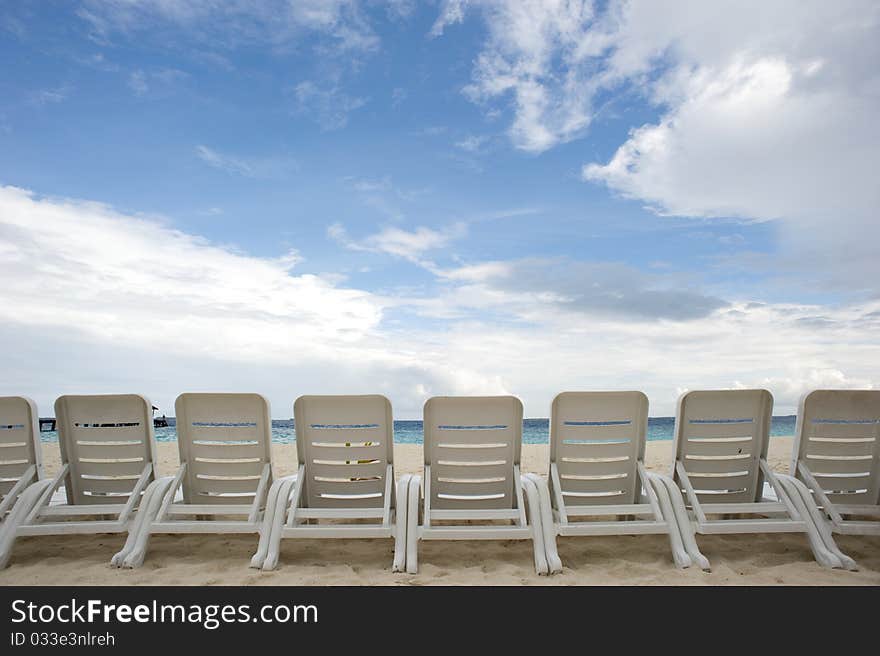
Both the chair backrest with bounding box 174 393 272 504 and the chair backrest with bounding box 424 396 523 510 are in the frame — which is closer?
the chair backrest with bounding box 424 396 523 510

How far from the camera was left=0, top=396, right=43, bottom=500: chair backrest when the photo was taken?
4.07 metres

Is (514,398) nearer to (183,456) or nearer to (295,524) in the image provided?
(295,524)

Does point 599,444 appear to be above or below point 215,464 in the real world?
above

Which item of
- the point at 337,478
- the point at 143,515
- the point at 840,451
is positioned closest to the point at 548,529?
the point at 337,478

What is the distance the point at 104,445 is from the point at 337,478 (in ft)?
5.61

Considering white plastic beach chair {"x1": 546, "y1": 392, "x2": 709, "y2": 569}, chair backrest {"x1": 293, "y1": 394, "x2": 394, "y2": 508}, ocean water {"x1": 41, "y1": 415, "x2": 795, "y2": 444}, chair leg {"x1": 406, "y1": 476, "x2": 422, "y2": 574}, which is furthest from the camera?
ocean water {"x1": 41, "y1": 415, "x2": 795, "y2": 444}

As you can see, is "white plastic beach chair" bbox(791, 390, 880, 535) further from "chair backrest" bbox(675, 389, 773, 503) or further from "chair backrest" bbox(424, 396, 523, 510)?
"chair backrest" bbox(424, 396, 523, 510)

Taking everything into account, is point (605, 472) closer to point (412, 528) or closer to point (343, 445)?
point (412, 528)

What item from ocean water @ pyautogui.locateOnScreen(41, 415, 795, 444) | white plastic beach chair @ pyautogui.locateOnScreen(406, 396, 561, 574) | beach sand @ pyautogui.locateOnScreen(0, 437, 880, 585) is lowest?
ocean water @ pyautogui.locateOnScreen(41, 415, 795, 444)

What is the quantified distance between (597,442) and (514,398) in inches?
30.3

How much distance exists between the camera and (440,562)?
3.76m

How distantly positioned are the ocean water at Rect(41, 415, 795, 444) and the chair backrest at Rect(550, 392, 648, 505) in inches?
811

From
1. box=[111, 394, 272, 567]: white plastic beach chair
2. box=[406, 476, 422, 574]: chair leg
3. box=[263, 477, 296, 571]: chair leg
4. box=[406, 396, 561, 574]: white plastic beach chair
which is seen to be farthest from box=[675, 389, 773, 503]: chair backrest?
box=[111, 394, 272, 567]: white plastic beach chair
